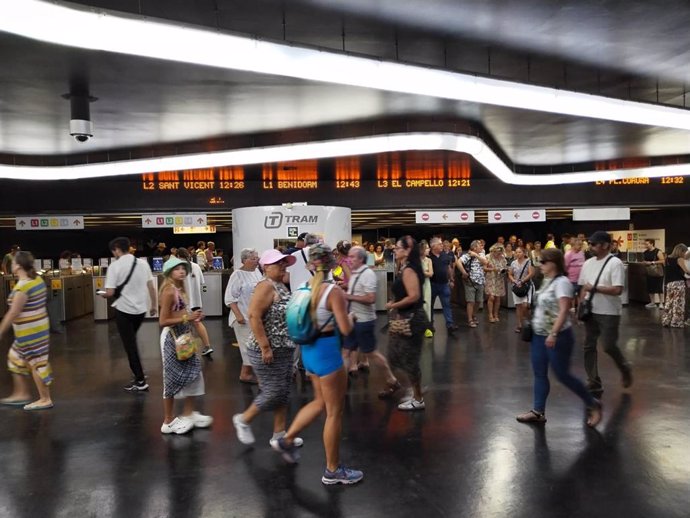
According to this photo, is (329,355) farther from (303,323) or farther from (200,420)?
(200,420)

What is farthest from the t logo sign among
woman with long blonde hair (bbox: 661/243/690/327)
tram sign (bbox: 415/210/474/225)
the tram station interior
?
woman with long blonde hair (bbox: 661/243/690/327)

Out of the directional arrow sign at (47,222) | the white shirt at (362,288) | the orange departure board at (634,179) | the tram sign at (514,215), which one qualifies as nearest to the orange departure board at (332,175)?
the tram sign at (514,215)

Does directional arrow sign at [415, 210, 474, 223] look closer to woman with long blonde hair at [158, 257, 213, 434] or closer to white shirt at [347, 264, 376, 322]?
white shirt at [347, 264, 376, 322]

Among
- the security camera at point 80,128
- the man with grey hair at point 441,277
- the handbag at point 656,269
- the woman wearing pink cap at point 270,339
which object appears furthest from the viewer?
the handbag at point 656,269

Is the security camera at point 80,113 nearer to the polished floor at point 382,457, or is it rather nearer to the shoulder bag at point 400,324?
the polished floor at point 382,457

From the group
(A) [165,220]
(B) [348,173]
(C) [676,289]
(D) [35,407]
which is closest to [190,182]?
(A) [165,220]

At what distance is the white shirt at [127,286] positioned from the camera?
6.32 meters

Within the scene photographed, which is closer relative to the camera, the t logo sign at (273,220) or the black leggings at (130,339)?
the black leggings at (130,339)

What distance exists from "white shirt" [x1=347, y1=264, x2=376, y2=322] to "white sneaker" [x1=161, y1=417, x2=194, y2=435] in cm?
193

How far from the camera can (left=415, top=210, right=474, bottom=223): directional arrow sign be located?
14.7 metres

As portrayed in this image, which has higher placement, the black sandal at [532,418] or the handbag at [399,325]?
the handbag at [399,325]

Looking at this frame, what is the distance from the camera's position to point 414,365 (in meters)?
5.21

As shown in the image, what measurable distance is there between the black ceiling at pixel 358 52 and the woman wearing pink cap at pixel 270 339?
1943 millimetres

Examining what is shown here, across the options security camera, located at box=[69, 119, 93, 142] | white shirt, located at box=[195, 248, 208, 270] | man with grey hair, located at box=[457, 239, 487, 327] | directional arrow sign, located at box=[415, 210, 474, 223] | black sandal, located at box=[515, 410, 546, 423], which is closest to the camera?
black sandal, located at box=[515, 410, 546, 423]
